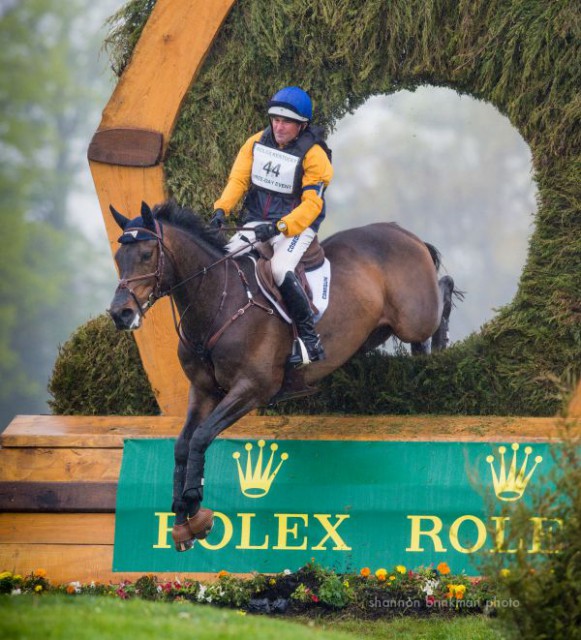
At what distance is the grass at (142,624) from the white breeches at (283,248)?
215 cm

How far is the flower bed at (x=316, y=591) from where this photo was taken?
715 centimetres

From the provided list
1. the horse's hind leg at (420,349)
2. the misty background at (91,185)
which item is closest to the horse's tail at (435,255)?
the horse's hind leg at (420,349)

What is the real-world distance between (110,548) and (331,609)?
4.86 feet

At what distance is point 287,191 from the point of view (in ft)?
24.4

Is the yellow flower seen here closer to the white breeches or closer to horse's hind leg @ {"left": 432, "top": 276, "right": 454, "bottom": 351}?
horse's hind leg @ {"left": 432, "top": 276, "right": 454, "bottom": 351}

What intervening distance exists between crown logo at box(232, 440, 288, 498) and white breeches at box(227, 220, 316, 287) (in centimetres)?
114

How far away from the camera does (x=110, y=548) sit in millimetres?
7480

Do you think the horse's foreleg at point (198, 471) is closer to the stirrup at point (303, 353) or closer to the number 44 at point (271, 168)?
the stirrup at point (303, 353)

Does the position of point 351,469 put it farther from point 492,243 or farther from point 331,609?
point 492,243

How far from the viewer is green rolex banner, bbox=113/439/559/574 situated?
7465 millimetres

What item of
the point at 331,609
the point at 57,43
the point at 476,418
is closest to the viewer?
the point at 331,609

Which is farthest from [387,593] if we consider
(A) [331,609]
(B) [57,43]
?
(B) [57,43]

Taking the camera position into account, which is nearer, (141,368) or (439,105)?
(141,368)

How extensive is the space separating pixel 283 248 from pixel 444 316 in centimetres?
183
